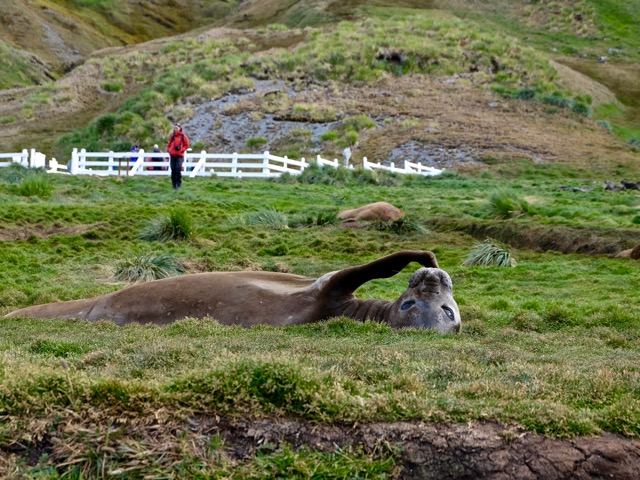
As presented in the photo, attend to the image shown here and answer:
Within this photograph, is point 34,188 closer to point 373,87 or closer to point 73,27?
point 373,87

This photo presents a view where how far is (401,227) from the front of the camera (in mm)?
19781

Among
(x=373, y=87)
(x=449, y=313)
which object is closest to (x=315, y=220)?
(x=449, y=313)

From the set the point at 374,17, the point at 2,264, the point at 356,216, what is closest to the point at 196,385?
the point at 2,264

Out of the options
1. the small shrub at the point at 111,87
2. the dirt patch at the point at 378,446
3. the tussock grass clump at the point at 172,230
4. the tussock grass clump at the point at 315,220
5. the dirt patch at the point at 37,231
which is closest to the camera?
the dirt patch at the point at 378,446

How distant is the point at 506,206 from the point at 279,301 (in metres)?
11.6

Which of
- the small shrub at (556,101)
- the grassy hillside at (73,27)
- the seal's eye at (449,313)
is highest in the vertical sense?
the grassy hillside at (73,27)

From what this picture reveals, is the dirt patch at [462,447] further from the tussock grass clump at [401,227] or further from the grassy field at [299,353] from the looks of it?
the tussock grass clump at [401,227]

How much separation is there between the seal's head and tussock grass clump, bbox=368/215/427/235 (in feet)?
32.3

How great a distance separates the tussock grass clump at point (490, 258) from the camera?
16.4 meters

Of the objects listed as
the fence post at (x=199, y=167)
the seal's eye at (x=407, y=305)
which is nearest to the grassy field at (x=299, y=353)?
the seal's eye at (x=407, y=305)

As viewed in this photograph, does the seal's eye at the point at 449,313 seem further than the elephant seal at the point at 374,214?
No

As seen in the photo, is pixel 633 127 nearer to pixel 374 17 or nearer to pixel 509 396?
pixel 374 17

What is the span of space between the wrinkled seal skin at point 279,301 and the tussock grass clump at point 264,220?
8.91 metres

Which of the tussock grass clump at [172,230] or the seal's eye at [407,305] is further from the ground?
the seal's eye at [407,305]
